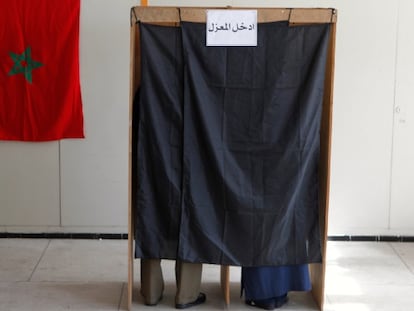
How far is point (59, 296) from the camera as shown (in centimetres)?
387

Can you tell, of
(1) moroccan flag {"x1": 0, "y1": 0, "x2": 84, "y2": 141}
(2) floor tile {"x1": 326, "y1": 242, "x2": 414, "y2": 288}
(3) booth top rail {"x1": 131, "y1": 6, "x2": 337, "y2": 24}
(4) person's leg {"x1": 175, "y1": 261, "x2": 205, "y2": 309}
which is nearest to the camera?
(3) booth top rail {"x1": 131, "y1": 6, "x2": 337, "y2": 24}

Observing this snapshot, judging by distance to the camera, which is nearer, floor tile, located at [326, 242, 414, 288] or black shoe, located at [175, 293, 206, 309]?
black shoe, located at [175, 293, 206, 309]

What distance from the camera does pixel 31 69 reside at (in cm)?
478

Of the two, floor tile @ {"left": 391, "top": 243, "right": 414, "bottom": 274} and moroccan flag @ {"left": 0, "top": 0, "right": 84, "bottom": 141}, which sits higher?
moroccan flag @ {"left": 0, "top": 0, "right": 84, "bottom": 141}

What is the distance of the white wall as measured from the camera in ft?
15.8

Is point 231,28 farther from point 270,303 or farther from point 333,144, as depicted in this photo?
point 333,144

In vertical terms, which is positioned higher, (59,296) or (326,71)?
(326,71)

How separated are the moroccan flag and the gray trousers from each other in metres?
1.58

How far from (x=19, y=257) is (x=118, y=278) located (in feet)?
2.76

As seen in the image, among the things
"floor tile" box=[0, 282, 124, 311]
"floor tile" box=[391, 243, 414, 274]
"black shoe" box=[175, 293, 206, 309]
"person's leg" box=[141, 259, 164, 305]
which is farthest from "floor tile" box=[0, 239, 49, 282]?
"floor tile" box=[391, 243, 414, 274]

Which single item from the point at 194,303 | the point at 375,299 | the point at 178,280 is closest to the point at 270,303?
the point at 194,303

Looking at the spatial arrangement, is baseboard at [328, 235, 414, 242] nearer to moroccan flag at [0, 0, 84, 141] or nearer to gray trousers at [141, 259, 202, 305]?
gray trousers at [141, 259, 202, 305]

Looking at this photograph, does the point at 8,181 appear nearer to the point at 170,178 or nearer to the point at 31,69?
the point at 31,69

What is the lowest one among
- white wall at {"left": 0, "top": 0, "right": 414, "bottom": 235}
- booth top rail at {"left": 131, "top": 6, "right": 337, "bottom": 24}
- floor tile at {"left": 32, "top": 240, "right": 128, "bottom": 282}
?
floor tile at {"left": 32, "top": 240, "right": 128, "bottom": 282}
